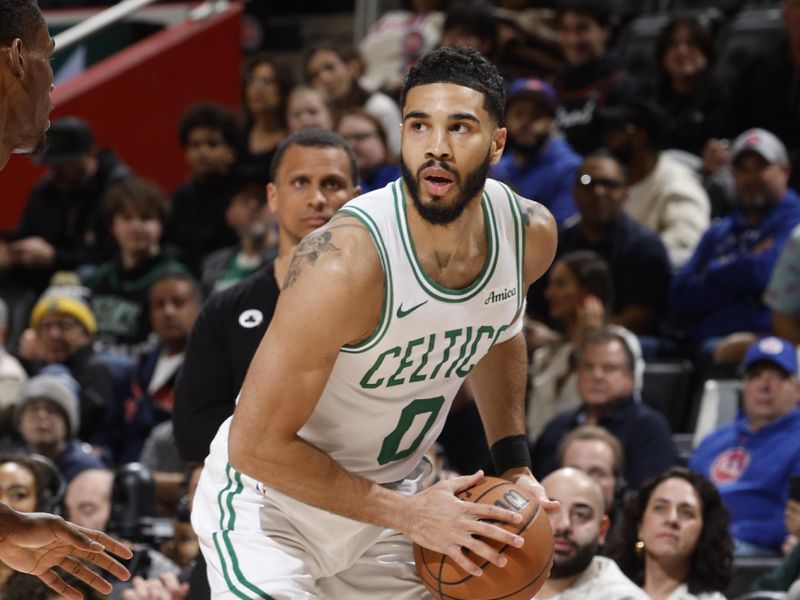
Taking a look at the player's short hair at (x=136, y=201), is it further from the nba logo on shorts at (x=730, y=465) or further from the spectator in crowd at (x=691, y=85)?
the nba logo on shorts at (x=730, y=465)

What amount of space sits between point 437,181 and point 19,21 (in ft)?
3.49

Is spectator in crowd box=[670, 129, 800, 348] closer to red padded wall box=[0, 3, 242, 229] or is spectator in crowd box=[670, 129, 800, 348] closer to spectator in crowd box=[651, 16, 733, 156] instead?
spectator in crowd box=[651, 16, 733, 156]

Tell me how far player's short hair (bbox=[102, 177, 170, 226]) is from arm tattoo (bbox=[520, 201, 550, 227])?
508 centimetres

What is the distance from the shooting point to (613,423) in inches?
251

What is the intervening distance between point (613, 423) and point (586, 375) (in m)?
0.26

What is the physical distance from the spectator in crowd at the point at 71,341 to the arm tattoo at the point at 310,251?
4.41m

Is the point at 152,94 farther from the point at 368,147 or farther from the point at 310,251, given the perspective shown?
the point at 310,251

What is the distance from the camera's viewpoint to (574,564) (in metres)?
5.09

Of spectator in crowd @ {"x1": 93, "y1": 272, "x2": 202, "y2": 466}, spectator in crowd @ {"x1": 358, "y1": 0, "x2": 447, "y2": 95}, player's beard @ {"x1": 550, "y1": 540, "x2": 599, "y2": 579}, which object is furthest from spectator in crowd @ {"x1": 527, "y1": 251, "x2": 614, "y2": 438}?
spectator in crowd @ {"x1": 358, "y1": 0, "x2": 447, "y2": 95}

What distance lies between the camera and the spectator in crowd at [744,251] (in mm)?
7258

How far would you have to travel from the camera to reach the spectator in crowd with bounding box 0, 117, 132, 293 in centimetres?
920

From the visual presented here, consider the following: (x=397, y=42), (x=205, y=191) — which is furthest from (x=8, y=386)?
(x=397, y=42)

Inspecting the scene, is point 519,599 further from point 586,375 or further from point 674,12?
point 674,12

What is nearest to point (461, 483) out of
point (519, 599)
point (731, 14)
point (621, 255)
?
point (519, 599)
